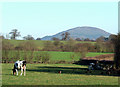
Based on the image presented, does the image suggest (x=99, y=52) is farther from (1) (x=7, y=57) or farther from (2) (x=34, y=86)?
(2) (x=34, y=86)

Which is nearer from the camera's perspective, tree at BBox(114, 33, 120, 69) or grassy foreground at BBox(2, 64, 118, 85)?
grassy foreground at BBox(2, 64, 118, 85)

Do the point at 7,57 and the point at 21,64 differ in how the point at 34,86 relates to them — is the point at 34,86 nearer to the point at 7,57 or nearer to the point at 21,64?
the point at 21,64

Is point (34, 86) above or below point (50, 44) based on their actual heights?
below

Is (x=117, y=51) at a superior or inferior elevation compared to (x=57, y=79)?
superior

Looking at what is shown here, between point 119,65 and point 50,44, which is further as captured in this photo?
point 50,44

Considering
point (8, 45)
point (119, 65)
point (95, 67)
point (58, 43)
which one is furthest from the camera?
point (58, 43)

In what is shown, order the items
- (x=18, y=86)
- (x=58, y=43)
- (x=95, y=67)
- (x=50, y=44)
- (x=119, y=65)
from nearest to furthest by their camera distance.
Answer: (x=18, y=86) → (x=119, y=65) → (x=95, y=67) → (x=50, y=44) → (x=58, y=43)

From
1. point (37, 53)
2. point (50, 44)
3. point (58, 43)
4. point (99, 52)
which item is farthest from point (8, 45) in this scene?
point (99, 52)

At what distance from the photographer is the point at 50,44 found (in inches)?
2598

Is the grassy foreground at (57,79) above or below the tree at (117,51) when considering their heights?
below

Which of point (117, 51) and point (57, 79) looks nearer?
point (57, 79)

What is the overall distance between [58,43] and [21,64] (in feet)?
154

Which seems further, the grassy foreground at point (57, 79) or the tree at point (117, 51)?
the tree at point (117, 51)

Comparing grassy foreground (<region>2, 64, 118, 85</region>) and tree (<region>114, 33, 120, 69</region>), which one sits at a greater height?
tree (<region>114, 33, 120, 69</region>)
